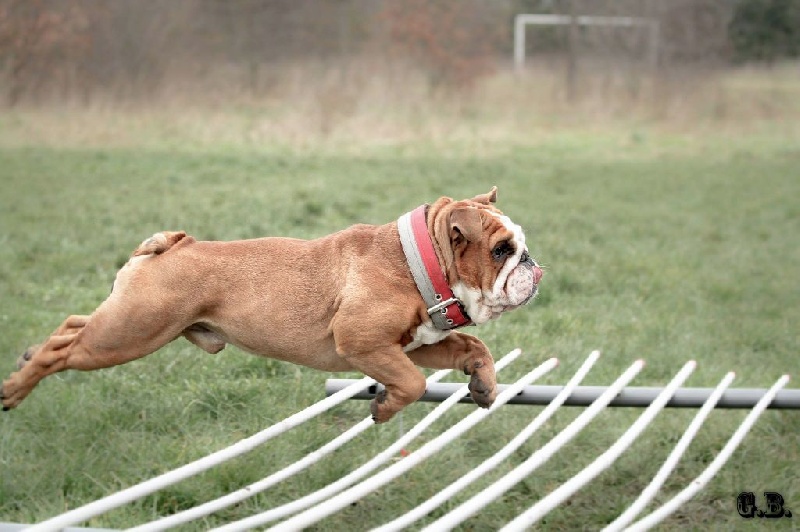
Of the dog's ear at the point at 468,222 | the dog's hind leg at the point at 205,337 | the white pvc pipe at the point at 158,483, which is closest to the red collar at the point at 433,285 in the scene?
the dog's ear at the point at 468,222

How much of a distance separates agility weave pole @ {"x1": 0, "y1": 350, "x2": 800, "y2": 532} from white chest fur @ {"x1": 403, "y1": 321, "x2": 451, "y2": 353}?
14.1 inches

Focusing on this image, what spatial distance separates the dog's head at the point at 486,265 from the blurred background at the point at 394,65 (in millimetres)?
15194

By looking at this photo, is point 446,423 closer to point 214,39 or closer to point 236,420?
point 236,420

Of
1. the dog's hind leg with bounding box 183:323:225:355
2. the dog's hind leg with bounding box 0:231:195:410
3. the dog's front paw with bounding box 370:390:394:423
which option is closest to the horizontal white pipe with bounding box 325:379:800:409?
the dog's front paw with bounding box 370:390:394:423

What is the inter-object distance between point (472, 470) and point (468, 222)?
1277mm

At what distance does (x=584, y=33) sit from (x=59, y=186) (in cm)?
1751

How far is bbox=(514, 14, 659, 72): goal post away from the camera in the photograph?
25616 millimetres

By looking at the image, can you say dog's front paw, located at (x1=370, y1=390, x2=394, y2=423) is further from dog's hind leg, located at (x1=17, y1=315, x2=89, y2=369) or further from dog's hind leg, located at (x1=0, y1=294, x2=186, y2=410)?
dog's hind leg, located at (x1=17, y1=315, x2=89, y2=369)

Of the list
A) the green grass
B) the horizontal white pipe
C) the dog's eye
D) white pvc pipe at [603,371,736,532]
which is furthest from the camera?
the horizontal white pipe

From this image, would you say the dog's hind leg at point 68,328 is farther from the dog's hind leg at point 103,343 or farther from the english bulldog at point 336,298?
the english bulldog at point 336,298

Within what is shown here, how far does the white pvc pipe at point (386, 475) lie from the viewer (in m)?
3.15

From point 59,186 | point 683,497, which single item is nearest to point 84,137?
point 59,186

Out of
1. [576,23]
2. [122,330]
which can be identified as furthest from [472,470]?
[576,23]

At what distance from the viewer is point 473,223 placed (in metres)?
4.07
